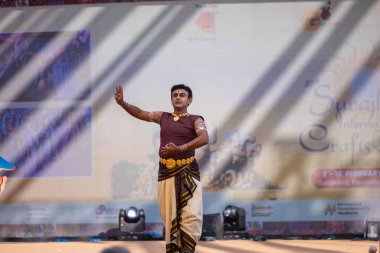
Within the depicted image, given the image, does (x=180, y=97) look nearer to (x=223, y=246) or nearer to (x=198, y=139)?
(x=198, y=139)

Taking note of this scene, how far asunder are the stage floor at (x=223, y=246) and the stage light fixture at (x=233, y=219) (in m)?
0.19

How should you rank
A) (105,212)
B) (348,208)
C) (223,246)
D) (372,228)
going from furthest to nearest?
1. (105,212)
2. (348,208)
3. (372,228)
4. (223,246)

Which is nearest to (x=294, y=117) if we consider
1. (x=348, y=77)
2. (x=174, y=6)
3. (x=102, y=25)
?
(x=348, y=77)

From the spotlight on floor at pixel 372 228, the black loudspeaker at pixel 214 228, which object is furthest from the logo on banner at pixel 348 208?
the black loudspeaker at pixel 214 228

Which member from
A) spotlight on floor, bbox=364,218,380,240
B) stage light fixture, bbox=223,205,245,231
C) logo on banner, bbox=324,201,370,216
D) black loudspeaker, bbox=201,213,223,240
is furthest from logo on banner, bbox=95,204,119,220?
spotlight on floor, bbox=364,218,380,240

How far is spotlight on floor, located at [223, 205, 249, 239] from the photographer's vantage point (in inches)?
281

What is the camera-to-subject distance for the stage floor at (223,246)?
6289 millimetres

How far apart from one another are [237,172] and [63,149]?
200cm

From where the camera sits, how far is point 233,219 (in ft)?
23.4

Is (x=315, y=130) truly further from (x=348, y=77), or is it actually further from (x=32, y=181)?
(x=32, y=181)

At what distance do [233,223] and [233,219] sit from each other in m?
0.05

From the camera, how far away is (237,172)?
733cm

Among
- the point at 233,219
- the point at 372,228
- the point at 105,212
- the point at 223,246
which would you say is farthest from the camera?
the point at 105,212

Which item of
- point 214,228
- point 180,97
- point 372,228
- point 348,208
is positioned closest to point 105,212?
point 214,228
